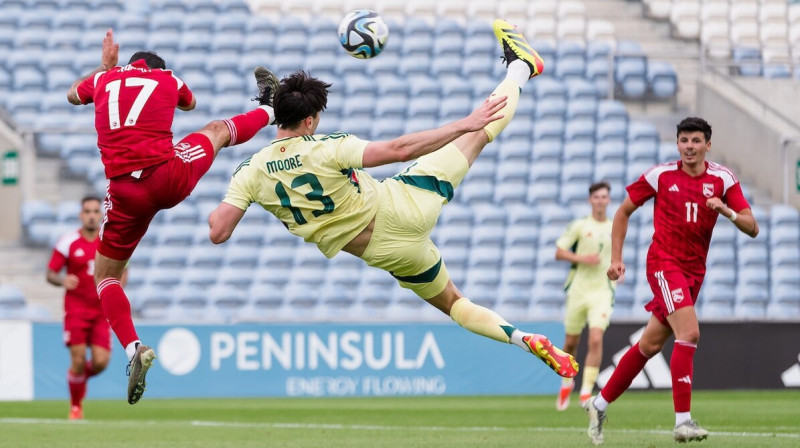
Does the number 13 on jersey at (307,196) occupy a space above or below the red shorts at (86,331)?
above

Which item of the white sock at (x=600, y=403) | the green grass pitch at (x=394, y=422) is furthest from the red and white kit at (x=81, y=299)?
the white sock at (x=600, y=403)

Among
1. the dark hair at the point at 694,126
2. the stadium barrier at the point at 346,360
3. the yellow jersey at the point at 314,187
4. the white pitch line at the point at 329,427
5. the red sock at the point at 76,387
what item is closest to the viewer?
the yellow jersey at the point at 314,187

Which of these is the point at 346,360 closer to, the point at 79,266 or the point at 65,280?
the point at 79,266

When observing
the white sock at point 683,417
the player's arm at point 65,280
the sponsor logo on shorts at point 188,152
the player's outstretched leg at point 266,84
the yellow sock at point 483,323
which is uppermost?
the player's outstretched leg at point 266,84

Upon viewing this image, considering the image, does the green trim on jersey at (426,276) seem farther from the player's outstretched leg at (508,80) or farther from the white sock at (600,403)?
the white sock at (600,403)

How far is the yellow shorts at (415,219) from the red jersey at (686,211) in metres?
1.55

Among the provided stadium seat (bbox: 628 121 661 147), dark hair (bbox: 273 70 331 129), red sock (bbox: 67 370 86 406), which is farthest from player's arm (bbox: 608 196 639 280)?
stadium seat (bbox: 628 121 661 147)

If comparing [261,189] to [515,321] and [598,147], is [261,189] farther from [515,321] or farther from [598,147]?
[598,147]

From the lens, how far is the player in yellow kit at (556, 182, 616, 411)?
534 inches

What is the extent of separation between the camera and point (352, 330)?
1642 centimetres

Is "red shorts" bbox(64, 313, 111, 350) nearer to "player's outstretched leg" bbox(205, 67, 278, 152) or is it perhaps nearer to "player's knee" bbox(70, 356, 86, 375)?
"player's knee" bbox(70, 356, 86, 375)

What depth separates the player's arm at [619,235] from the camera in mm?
8828

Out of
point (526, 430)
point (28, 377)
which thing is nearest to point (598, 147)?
point (28, 377)

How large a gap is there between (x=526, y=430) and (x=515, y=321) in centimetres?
607
